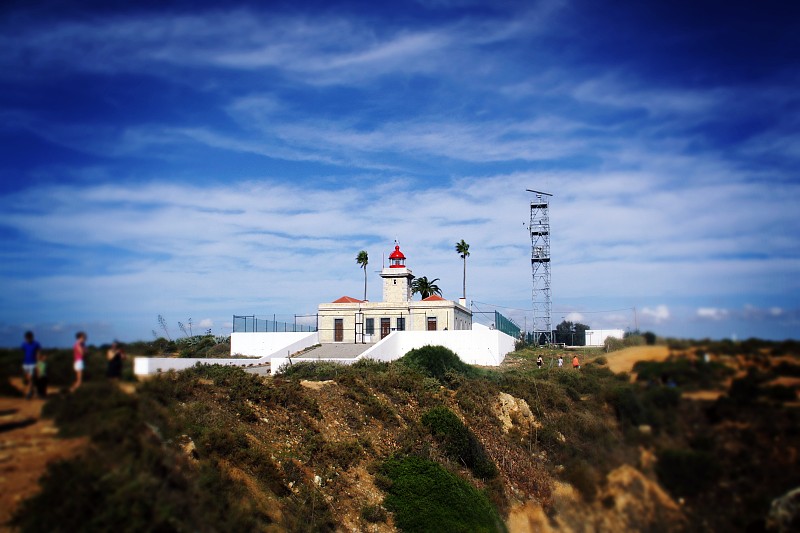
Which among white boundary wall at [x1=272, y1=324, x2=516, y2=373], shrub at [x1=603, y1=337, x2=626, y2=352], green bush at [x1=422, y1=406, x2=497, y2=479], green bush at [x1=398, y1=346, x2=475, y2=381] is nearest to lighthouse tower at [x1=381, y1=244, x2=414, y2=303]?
white boundary wall at [x1=272, y1=324, x2=516, y2=373]

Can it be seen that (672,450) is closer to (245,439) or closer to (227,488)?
(227,488)

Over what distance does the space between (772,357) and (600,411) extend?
1.87 metres

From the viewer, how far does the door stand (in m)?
43.4

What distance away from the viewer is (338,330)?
4359 centimetres

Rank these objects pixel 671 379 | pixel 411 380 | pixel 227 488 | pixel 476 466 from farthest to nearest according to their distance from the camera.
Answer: pixel 411 380 < pixel 476 466 < pixel 227 488 < pixel 671 379

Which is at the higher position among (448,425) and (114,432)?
(114,432)

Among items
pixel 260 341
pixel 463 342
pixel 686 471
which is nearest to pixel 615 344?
pixel 686 471

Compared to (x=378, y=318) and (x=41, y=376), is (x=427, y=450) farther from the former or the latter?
(x=378, y=318)

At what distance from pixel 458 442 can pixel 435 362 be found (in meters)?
11.5

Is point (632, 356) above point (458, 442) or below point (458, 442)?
above

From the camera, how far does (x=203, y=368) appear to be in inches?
814

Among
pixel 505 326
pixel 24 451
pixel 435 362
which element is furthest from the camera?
pixel 505 326

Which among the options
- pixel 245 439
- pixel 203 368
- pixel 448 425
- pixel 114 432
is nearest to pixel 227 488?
pixel 245 439

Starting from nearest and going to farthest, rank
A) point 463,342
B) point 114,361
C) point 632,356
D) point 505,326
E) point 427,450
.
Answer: point 114,361 → point 632,356 → point 427,450 → point 463,342 → point 505,326
